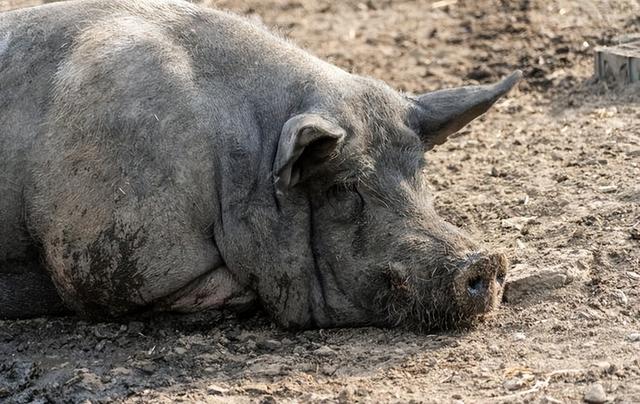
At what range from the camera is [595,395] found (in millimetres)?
5973

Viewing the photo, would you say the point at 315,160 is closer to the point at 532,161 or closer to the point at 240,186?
the point at 240,186

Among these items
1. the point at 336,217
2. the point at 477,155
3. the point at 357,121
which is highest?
the point at 357,121

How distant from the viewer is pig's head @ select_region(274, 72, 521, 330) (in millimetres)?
6887

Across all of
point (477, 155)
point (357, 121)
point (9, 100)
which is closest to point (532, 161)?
point (477, 155)

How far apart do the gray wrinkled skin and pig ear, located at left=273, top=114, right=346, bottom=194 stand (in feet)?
0.05

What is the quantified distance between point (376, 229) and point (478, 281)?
0.61 meters

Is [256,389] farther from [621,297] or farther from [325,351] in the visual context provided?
[621,297]

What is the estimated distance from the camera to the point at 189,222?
7.09 meters

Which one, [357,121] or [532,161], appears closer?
[357,121]

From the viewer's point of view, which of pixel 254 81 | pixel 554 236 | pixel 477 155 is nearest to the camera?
pixel 254 81

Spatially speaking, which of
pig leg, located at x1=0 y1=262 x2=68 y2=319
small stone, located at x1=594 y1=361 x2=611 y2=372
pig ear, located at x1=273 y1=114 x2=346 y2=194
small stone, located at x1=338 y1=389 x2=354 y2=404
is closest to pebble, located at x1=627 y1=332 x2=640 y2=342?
small stone, located at x1=594 y1=361 x2=611 y2=372

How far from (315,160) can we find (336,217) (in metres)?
0.37

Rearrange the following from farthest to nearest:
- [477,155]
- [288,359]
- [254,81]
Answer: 1. [477,155]
2. [254,81]
3. [288,359]

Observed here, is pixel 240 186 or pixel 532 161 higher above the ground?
pixel 240 186
